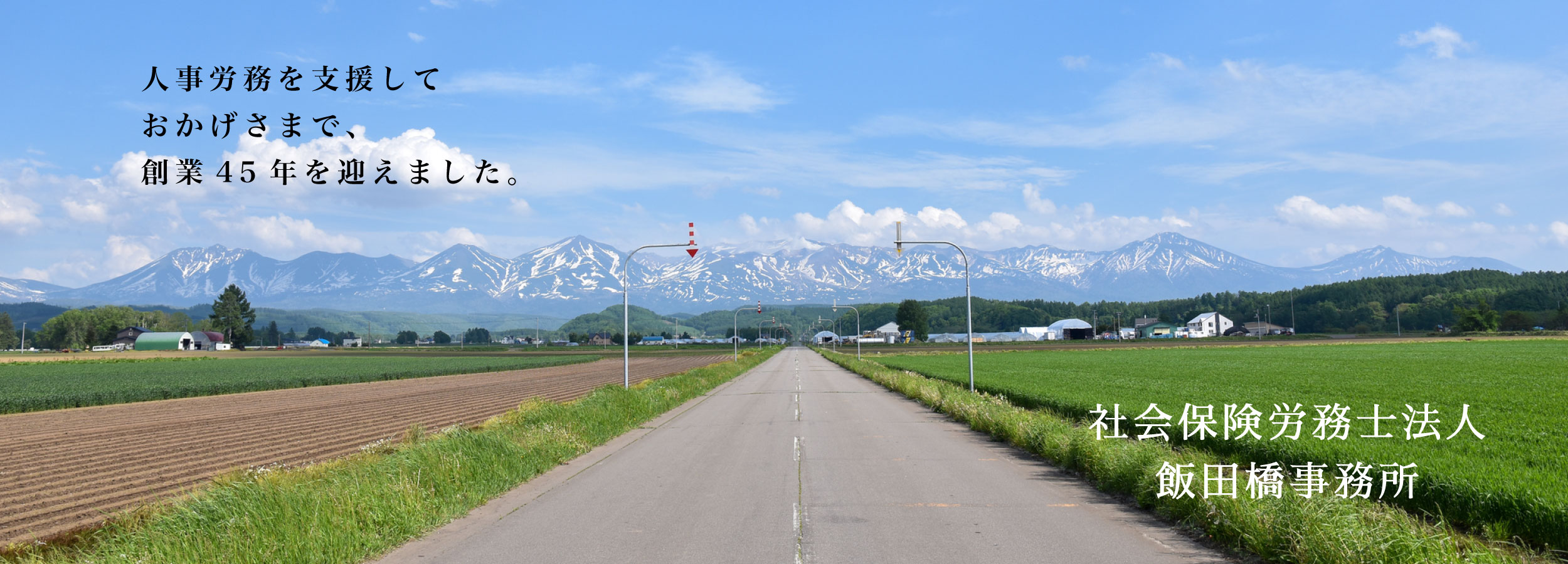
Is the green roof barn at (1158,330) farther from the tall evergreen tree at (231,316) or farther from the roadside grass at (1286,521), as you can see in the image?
the tall evergreen tree at (231,316)

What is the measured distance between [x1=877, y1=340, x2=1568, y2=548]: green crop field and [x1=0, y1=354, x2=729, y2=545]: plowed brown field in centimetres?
1636

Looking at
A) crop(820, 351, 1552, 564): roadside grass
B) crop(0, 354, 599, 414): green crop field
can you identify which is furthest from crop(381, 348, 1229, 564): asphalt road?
crop(0, 354, 599, 414): green crop field

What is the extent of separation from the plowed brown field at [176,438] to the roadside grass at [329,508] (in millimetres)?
2877

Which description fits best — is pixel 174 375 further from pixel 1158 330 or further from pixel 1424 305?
pixel 1424 305

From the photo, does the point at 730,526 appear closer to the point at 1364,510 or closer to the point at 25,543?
the point at 1364,510

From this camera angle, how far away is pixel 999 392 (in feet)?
A: 97.3

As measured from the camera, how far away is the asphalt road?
323 inches

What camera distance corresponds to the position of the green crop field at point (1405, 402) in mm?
8961

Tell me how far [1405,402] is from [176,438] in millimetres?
31990

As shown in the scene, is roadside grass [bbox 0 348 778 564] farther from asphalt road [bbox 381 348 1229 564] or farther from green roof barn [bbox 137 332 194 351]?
green roof barn [bbox 137 332 194 351]

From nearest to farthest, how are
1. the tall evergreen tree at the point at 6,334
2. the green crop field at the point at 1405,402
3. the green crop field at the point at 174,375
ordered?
the green crop field at the point at 1405,402 < the green crop field at the point at 174,375 < the tall evergreen tree at the point at 6,334

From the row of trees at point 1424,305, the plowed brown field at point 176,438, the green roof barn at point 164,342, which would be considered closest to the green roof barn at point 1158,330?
the row of trees at point 1424,305

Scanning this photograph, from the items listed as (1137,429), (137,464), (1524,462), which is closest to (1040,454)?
(1137,429)

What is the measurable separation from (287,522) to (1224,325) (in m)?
203
